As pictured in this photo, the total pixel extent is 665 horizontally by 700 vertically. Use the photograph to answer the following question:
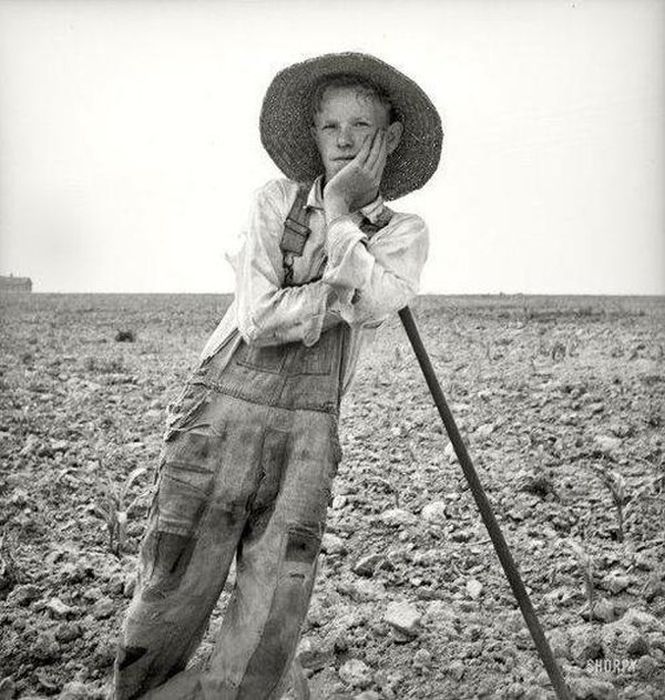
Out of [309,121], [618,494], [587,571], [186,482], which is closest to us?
[186,482]

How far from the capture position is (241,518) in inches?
83.4

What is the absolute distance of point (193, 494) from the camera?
207 cm

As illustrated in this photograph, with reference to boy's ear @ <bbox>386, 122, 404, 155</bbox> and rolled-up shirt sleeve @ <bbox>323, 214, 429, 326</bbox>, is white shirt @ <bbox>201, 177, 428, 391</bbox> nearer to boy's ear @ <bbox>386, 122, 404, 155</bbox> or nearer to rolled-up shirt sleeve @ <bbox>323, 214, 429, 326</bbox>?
rolled-up shirt sleeve @ <bbox>323, 214, 429, 326</bbox>

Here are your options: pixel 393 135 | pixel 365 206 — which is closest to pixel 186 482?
pixel 365 206

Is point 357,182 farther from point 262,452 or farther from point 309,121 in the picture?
point 262,452

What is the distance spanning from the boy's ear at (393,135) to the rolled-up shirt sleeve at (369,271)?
0.37 metres

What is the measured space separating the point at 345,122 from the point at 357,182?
238 mm

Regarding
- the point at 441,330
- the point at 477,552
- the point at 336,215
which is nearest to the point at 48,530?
the point at 477,552

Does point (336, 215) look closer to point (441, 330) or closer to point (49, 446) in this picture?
point (49, 446)

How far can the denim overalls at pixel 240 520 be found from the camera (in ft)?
6.81

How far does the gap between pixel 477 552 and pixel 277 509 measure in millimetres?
2494

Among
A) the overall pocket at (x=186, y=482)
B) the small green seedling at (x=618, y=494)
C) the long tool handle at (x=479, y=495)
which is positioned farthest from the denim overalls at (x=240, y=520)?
the small green seedling at (x=618, y=494)

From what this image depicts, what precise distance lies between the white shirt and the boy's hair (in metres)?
0.32

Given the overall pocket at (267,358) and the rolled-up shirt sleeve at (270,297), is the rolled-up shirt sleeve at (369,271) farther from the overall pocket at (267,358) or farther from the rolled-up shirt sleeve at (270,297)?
the overall pocket at (267,358)
